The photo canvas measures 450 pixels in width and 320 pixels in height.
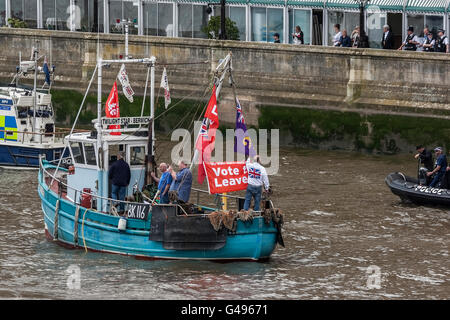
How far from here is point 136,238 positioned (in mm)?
26531

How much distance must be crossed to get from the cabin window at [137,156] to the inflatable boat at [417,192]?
774 cm

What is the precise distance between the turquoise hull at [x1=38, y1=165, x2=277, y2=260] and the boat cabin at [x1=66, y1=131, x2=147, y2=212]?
53cm

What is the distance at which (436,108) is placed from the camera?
38.6m

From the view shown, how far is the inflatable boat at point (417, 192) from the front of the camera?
3184cm

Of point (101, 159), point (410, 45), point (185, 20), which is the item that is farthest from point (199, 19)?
point (101, 159)

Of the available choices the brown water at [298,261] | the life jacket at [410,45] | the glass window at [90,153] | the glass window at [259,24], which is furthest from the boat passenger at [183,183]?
the glass window at [259,24]

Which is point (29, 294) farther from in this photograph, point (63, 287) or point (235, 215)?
point (235, 215)

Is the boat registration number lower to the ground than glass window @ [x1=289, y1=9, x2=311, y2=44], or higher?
lower

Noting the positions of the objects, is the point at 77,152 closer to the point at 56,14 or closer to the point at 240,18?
the point at 240,18

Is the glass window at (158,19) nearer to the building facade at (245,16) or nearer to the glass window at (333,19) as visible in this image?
the building facade at (245,16)

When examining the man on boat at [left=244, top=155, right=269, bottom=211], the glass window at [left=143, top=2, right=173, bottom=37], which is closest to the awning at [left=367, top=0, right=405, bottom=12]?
the glass window at [left=143, top=2, right=173, bottom=37]

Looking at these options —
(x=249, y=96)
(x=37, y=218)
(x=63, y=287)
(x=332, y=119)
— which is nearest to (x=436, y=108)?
(x=332, y=119)

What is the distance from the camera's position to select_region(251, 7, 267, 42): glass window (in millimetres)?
46000

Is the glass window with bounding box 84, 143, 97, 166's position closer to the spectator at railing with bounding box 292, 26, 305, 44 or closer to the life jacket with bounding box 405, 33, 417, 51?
the life jacket with bounding box 405, 33, 417, 51
